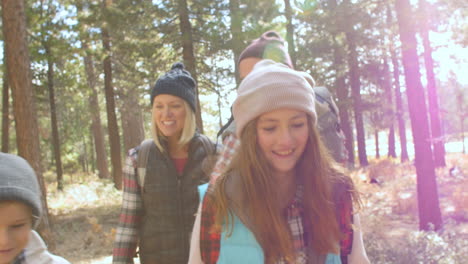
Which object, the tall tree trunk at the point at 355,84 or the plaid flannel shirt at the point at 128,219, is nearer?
the plaid flannel shirt at the point at 128,219

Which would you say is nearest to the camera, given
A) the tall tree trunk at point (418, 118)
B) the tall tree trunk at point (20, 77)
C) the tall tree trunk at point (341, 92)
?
the tall tree trunk at point (20, 77)

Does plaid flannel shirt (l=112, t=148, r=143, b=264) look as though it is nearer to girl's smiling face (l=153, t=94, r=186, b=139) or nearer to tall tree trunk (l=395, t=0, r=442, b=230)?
girl's smiling face (l=153, t=94, r=186, b=139)

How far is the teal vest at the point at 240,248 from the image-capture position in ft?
5.49

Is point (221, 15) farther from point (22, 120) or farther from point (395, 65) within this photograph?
point (395, 65)

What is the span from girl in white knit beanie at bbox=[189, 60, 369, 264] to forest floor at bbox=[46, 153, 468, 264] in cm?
174

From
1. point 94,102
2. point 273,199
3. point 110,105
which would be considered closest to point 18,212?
point 273,199

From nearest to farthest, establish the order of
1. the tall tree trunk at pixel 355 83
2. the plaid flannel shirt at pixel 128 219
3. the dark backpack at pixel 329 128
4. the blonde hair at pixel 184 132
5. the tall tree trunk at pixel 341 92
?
the dark backpack at pixel 329 128, the plaid flannel shirt at pixel 128 219, the blonde hair at pixel 184 132, the tall tree trunk at pixel 341 92, the tall tree trunk at pixel 355 83

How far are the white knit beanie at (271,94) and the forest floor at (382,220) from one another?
1998 millimetres

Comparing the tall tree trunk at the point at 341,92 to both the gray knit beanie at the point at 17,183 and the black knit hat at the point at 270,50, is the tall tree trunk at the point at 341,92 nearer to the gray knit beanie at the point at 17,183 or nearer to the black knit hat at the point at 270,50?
the black knit hat at the point at 270,50

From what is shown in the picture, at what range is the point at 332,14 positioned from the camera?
44.1 ft

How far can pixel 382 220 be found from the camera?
410 inches

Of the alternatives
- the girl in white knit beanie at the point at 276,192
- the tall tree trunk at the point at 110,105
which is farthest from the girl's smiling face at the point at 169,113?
the tall tree trunk at the point at 110,105

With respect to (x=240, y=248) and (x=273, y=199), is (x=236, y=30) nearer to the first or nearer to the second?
(x=273, y=199)

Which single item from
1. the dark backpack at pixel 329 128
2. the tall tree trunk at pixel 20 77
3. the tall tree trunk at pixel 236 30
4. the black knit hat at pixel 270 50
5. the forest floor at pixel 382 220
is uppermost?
the tall tree trunk at pixel 236 30
